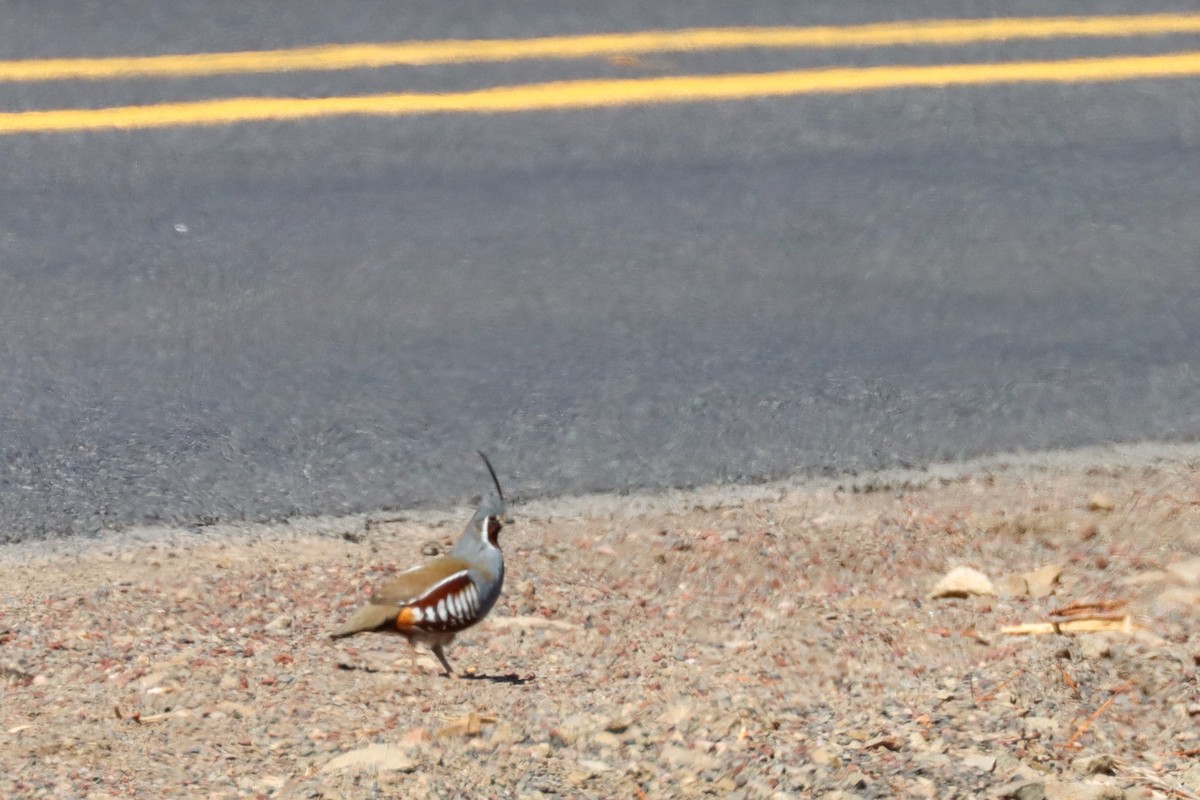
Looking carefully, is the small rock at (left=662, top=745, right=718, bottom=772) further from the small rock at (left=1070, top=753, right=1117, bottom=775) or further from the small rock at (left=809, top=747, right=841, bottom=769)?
the small rock at (left=1070, top=753, right=1117, bottom=775)

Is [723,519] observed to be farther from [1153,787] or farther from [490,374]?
[1153,787]

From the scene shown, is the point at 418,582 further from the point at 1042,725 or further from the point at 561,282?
the point at 561,282

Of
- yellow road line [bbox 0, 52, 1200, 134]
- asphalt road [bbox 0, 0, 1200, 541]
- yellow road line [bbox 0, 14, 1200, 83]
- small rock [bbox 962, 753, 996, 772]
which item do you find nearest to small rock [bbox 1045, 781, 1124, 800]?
small rock [bbox 962, 753, 996, 772]

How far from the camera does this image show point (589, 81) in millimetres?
6883

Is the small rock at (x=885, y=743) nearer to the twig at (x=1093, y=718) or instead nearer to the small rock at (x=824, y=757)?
the small rock at (x=824, y=757)

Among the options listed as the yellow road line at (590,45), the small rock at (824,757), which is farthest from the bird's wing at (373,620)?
the yellow road line at (590,45)

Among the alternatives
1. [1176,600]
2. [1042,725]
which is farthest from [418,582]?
[1176,600]

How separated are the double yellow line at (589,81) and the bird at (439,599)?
11.0 ft

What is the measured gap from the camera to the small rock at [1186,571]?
163 inches

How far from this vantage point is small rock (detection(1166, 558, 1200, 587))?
413 cm

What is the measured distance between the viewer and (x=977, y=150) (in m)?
6.48

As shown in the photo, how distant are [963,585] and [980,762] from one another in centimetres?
102

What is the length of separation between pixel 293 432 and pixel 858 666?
6.59 feet

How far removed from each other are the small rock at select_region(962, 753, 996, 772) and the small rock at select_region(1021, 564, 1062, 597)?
100cm
